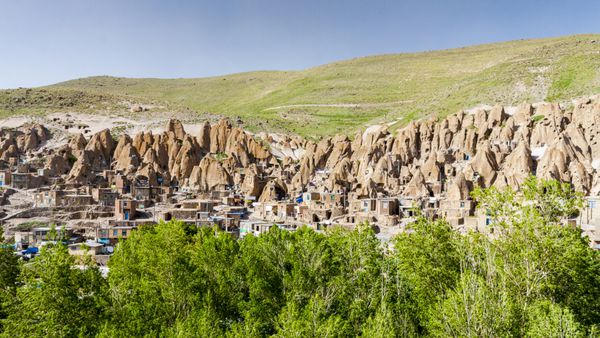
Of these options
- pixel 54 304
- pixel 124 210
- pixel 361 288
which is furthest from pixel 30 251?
pixel 361 288

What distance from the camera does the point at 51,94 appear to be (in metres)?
153

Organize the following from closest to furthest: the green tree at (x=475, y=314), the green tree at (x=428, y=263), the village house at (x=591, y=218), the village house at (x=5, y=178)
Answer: the green tree at (x=475, y=314) < the green tree at (x=428, y=263) < the village house at (x=591, y=218) < the village house at (x=5, y=178)

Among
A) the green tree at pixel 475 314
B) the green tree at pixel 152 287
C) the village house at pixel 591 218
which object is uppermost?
the green tree at pixel 475 314

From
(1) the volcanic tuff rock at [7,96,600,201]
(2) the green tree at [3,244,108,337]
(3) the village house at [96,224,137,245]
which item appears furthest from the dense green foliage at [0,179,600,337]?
(1) the volcanic tuff rock at [7,96,600,201]

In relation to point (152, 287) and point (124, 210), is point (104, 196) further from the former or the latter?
point (152, 287)

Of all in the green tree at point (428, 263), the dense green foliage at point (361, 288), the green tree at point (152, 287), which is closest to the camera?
the dense green foliage at point (361, 288)

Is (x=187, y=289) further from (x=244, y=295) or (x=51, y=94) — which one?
(x=51, y=94)

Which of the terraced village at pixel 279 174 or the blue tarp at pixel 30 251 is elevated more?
the terraced village at pixel 279 174

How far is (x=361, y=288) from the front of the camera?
2625cm

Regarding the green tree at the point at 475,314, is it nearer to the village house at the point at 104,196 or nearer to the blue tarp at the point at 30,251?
the blue tarp at the point at 30,251

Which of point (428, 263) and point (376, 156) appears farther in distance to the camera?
point (376, 156)

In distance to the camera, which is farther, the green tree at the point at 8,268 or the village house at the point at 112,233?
the village house at the point at 112,233

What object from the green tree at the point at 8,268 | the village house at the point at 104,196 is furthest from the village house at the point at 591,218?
the village house at the point at 104,196

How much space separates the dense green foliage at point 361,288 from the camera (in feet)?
60.4
